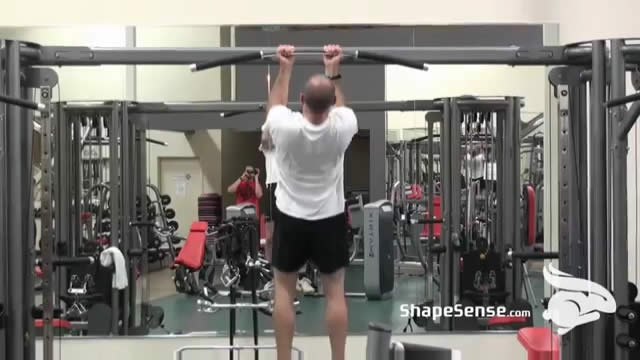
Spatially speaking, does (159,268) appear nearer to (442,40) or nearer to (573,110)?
(442,40)

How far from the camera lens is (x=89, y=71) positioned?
13.5 ft

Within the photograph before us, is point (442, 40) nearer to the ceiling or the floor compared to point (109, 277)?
nearer to the ceiling

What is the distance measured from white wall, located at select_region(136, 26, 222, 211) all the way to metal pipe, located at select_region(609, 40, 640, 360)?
7.27 feet

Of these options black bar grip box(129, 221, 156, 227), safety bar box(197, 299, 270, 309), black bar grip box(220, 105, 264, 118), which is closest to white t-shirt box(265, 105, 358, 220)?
safety bar box(197, 299, 270, 309)

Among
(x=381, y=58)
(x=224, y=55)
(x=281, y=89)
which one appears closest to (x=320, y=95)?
(x=281, y=89)

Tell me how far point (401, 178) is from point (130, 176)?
5.55 feet

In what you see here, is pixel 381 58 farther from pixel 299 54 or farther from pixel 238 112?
pixel 238 112

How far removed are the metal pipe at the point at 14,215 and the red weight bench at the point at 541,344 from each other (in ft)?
7.76

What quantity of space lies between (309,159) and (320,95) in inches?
10.8

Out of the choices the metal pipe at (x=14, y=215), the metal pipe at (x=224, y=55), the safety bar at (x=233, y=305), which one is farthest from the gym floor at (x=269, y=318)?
the metal pipe at (x=224, y=55)

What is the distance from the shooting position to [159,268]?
4.11 metres

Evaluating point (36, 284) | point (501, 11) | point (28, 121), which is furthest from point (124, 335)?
point (501, 11)

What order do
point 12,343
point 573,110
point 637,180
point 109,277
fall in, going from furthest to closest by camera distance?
point 109,277 → point 637,180 → point 573,110 → point 12,343

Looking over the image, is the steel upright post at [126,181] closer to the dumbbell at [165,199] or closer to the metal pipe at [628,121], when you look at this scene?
the dumbbell at [165,199]
